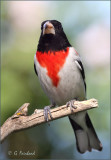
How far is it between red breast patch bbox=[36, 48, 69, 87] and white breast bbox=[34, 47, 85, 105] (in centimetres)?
5

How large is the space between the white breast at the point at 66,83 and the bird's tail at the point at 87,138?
60cm

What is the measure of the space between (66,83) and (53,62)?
37cm

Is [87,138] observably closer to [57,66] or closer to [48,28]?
[57,66]

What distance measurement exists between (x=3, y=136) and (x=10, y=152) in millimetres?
714

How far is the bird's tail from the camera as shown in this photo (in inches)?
213

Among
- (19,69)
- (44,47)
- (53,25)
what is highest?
(53,25)

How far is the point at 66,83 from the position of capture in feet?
15.9

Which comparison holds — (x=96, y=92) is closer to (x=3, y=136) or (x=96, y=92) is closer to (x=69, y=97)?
(x=69, y=97)

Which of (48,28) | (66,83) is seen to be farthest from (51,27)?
(66,83)

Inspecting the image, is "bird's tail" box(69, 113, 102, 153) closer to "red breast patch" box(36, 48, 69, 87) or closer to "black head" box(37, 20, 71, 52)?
"red breast patch" box(36, 48, 69, 87)

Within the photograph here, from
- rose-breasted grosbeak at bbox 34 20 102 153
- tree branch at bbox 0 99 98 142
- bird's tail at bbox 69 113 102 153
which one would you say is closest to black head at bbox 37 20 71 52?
rose-breasted grosbeak at bbox 34 20 102 153

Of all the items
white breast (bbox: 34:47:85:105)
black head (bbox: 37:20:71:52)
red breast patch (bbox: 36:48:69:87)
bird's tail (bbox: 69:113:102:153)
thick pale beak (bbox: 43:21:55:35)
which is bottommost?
bird's tail (bbox: 69:113:102:153)

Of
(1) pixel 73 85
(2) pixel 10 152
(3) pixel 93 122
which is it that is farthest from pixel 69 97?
(2) pixel 10 152

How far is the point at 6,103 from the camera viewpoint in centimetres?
477
